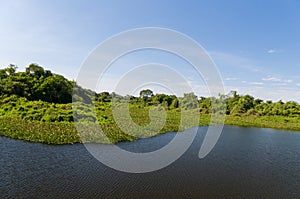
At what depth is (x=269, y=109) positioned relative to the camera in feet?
228

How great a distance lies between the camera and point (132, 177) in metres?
13.3

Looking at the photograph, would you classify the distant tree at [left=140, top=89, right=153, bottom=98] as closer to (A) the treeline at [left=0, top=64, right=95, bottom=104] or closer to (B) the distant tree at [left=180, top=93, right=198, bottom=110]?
(B) the distant tree at [left=180, top=93, right=198, bottom=110]

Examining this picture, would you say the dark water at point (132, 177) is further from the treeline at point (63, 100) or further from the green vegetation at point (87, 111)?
the treeline at point (63, 100)

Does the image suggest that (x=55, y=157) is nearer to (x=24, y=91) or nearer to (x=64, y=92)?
(x=24, y=91)

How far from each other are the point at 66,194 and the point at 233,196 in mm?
8699

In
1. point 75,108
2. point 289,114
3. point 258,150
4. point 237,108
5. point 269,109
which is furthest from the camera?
point 237,108

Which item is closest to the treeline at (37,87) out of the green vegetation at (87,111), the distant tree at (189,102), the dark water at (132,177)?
the green vegetation at (87,111)

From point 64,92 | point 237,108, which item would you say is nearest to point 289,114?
point 237,108

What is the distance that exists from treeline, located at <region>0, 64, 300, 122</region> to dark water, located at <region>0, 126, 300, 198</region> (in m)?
13.9

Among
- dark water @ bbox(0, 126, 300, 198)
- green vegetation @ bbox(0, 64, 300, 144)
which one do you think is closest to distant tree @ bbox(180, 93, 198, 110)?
green vegetation @ bbox(0, 64, 300, 144)

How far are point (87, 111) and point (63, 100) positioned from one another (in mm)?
24862

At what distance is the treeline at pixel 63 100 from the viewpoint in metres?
32.1

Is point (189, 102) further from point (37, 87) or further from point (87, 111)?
point (87, 111)

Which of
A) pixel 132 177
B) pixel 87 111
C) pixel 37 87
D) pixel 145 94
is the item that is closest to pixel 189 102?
pixel 145 94
